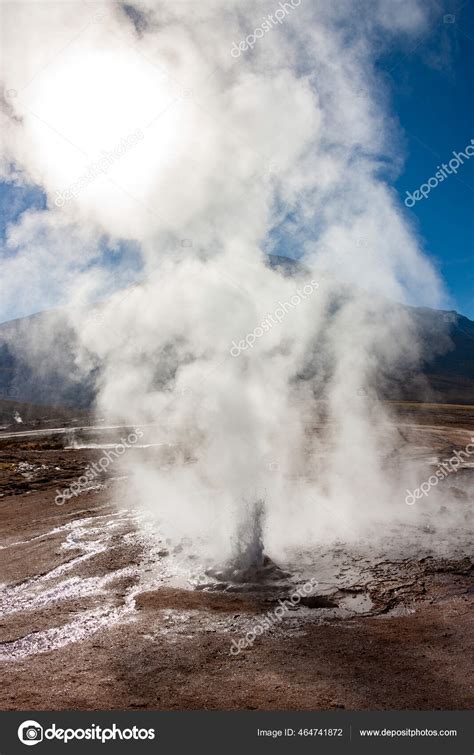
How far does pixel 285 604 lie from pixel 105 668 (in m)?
3.63

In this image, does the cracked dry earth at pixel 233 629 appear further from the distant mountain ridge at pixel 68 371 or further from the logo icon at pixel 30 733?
the distant mountain ridge at pixel 68 371

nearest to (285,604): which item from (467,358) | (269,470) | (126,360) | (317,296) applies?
(269,470)

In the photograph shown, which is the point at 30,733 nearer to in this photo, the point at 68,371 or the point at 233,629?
the point at 233,629

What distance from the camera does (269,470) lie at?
19.2m

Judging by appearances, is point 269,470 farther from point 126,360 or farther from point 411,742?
point 126,360

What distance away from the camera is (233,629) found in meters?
8.27

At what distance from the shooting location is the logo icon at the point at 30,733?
500 centimetres

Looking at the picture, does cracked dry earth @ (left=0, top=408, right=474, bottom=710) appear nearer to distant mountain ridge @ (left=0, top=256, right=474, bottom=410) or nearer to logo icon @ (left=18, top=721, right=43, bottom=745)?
logo icon @ (left=18, top=721, right=43, bottom=745)

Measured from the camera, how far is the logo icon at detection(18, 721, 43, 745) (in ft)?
16.4

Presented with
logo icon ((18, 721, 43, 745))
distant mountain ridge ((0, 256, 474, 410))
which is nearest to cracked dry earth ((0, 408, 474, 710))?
logo icon ((18, 721, 43, 745))

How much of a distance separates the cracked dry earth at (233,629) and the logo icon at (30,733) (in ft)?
3.49

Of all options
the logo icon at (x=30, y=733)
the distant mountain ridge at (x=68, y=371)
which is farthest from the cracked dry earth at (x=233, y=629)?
the distant mountain ridge at (x=68, y=371)

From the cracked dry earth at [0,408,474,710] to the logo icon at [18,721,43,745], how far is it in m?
1.06

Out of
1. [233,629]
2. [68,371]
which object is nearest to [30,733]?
[233,629]
